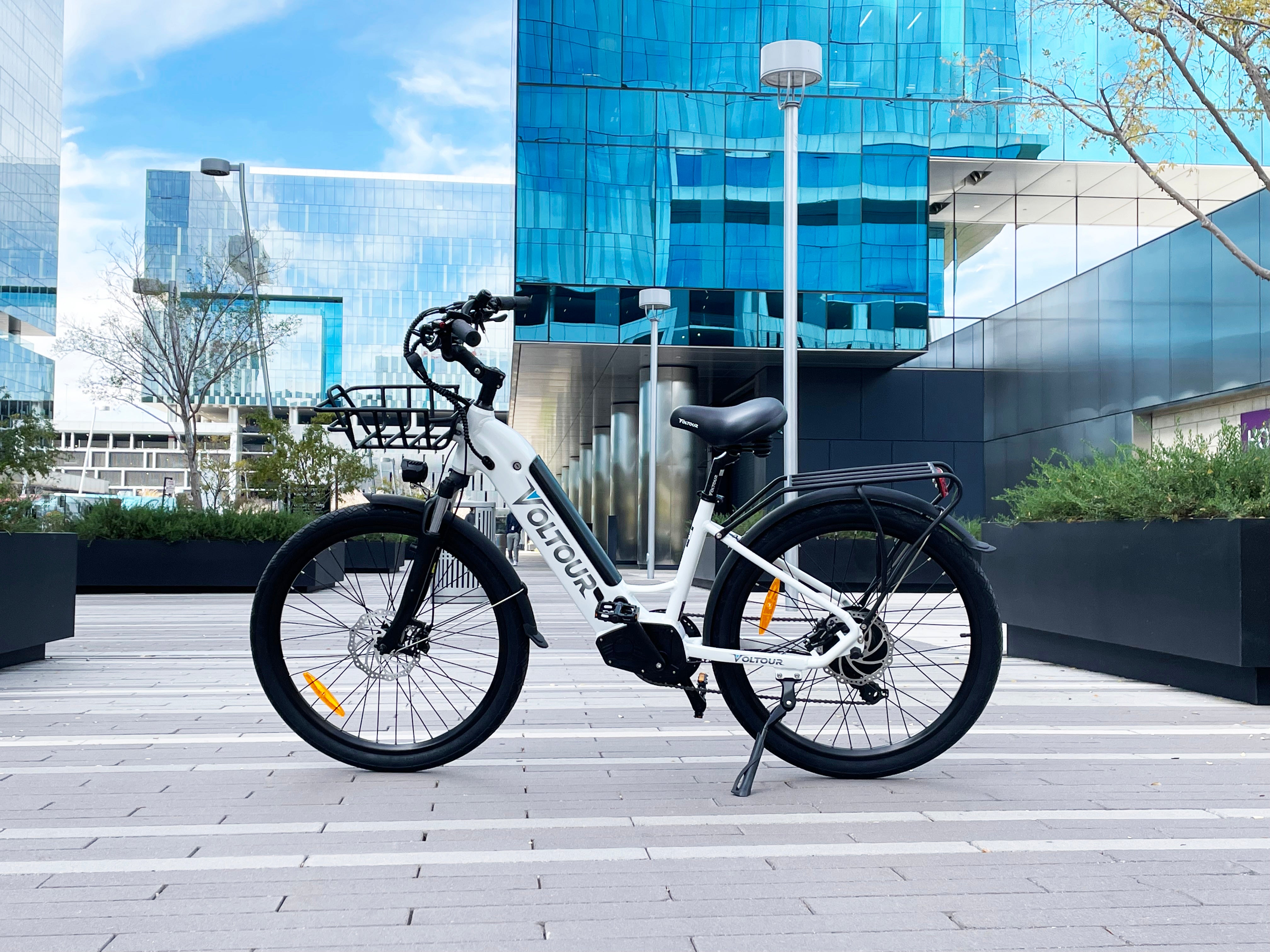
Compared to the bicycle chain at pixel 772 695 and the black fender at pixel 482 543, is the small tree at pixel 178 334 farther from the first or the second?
the bicycle chain at pixel 772 695

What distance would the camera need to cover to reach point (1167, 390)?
1875 centimetres

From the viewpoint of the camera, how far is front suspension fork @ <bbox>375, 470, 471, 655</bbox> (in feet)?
13.4

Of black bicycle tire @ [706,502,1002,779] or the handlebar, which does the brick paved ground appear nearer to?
black bicycle tire @ [706,502,1002,779]

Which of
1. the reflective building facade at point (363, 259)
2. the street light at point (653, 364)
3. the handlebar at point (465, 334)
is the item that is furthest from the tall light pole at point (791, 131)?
the reflective building facade at point (363, 259)

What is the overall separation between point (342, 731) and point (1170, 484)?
4454 mm

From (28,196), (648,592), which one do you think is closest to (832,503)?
(648,592)

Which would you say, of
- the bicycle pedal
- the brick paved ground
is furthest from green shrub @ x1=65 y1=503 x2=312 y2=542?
the bicycle pedal

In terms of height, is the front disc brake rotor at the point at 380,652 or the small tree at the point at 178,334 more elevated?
the small tree at the point at 178,334

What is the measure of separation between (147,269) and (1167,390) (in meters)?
20.4

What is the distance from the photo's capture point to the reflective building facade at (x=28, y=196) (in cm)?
6725

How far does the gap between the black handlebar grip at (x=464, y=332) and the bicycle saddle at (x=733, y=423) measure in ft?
2.35

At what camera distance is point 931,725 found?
410 centimetres

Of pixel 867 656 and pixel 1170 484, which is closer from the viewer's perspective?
pixel 867 656

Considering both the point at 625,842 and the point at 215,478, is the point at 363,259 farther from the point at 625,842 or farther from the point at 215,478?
the point at 625,842
